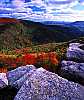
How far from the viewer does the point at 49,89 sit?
12375 mm

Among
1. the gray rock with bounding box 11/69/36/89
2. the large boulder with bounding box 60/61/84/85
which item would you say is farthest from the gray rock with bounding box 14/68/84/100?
the large boulder with bounding box 60/61/84/85

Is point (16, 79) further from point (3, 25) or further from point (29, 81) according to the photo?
point (3, 25)

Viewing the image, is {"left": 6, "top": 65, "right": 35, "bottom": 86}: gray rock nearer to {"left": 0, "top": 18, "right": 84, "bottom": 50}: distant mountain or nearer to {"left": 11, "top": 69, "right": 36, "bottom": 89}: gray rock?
{"left": 11, "top": 69, "right": 36, "bottom": 89}: gray rock

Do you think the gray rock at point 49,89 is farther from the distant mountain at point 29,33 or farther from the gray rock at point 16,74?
the distant mountain at point 29,33

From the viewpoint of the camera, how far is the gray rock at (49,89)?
39.7ft

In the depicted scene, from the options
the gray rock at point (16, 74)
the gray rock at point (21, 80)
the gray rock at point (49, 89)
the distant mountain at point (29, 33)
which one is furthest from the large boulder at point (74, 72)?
the distant mountain at point (29, 33)

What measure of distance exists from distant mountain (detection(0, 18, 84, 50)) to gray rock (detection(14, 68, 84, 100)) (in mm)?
44665

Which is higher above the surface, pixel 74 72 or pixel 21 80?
pixel 74 72

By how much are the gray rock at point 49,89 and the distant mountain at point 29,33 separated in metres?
44.7

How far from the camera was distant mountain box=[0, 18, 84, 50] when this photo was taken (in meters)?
62.8

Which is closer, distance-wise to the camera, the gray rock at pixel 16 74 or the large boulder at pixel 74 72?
the large boulder at pixel 74 72

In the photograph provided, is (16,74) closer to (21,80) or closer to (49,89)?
(21,80)

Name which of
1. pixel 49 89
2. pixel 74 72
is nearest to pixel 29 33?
pixel 74 72

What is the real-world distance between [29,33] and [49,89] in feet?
194
